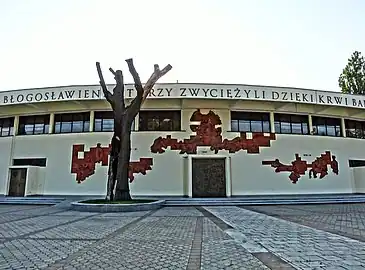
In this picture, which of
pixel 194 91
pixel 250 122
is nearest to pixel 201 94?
pixel 194 91

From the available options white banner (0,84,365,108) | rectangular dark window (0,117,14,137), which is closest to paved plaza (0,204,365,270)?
white banner (0,84,365,108)

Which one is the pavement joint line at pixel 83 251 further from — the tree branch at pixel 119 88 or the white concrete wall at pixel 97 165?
the white concrete wall at pixel 97 165

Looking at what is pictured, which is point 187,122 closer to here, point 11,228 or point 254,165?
point 254,165

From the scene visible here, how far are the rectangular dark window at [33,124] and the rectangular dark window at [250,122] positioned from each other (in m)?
11.9

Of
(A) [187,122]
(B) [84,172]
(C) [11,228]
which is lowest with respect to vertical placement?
(C) [11,228]

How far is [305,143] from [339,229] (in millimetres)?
11839

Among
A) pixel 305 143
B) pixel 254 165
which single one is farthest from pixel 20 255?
pixel 305 143

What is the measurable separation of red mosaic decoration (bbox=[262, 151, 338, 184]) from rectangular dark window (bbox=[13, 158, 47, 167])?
13243mm

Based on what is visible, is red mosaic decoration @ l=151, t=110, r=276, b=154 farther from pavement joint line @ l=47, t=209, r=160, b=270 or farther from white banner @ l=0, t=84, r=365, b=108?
pavement joint line @ l=47, t=209, r=160, b=270

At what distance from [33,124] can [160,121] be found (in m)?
8.38

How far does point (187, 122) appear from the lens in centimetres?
1686

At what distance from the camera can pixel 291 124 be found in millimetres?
18031

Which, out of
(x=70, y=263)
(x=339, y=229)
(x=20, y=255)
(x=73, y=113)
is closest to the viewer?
(x=70, y=263)

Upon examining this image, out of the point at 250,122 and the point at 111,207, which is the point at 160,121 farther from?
the point at 111,207
